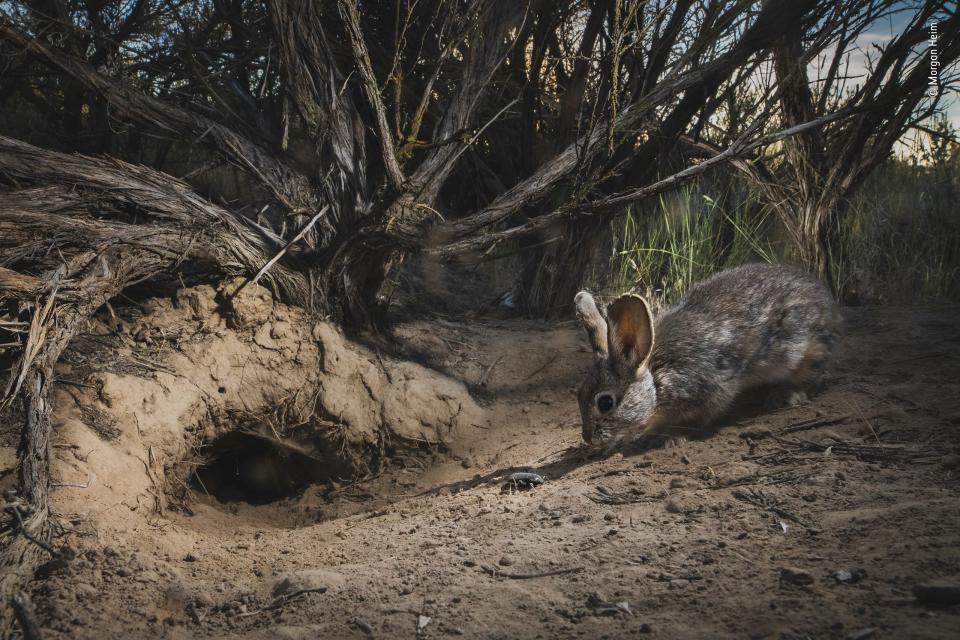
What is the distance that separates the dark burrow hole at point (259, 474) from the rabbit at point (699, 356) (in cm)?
217

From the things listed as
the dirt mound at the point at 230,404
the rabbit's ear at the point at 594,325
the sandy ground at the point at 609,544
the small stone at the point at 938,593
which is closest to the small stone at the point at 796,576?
the sandy ground at the point at 609,544

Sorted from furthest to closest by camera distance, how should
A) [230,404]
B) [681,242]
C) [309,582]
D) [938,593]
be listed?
[681,242] < [230,404] < [309,582] < [938,593]

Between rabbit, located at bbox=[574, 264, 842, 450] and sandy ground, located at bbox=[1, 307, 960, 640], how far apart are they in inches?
8.0

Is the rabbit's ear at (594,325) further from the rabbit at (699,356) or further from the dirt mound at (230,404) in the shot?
the dirt mound at (230,404)

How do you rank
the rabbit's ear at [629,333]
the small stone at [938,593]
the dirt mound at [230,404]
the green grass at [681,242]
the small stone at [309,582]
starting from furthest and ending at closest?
the green grass at [681,242] < the rabbit's ear at [629,333] < the dirt mound at [230,404] < the small stone at [309,582] < the small stone at [938,593]

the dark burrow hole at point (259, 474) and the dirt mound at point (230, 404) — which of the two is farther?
the dark burrow hole at point (259, 474)

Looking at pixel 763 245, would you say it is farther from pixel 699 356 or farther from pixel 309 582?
pixel 309 582

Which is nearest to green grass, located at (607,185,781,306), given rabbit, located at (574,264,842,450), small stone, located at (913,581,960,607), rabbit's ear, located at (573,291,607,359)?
rabbit, located at (574,264,842,450)

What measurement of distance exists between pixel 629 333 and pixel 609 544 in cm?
147

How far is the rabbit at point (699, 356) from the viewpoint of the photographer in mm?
4043

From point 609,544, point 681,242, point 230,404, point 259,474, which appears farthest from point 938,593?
point 681,242

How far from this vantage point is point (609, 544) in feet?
9.36

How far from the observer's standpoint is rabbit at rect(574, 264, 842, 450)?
13.3 ft

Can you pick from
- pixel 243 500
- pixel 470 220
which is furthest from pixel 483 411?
pixel 243 500
